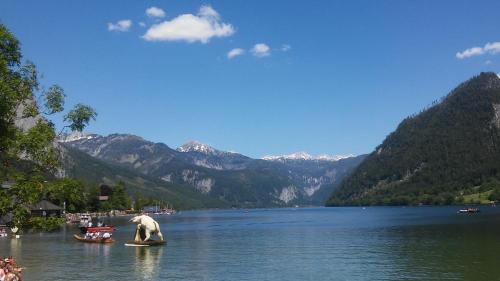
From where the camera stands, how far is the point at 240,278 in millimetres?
52094

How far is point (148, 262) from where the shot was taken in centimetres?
6506

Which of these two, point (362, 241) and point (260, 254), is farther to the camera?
point (362, 241)

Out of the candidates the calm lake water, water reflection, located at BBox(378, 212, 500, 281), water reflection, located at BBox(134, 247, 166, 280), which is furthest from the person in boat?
water reflection, located at BBox(378, 212, 500, 281)

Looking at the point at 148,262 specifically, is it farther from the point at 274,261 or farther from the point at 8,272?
the point at 8,272

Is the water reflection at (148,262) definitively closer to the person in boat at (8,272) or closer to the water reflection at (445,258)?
the person in boat at (8,272)

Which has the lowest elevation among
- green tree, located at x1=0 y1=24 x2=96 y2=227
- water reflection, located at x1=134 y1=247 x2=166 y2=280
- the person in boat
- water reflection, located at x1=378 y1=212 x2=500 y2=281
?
water reflection, located at x1=378 y1=212 x2=500 y2=281

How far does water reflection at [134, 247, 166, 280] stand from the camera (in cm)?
5472

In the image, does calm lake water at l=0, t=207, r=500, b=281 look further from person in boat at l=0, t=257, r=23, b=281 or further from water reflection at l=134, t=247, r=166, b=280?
person in boat at l=0, t=257, r=23, b=281

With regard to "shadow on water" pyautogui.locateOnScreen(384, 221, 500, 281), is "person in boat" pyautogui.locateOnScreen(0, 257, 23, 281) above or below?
above

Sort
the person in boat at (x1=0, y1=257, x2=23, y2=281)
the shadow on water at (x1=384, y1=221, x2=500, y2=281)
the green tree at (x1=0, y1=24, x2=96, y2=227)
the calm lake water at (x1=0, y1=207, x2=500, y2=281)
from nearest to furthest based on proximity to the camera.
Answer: the green tree at (x1=0, y1=24, x2=96, y2=227) < the person in boat at (x1=0, y1=257, x2=23, y2=281) < the shadow on water at (x1=384, y1=221, x2=500, y2=281) < the calm lake water at (x1=0, y1=207, x2=500, y2=281)

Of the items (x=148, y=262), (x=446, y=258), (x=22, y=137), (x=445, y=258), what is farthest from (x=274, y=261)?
(x=22, y=137)

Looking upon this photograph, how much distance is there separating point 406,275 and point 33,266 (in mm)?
40177

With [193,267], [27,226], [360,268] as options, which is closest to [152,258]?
[193,267]

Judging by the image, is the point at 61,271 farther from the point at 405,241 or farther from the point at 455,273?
the point at 405,241
